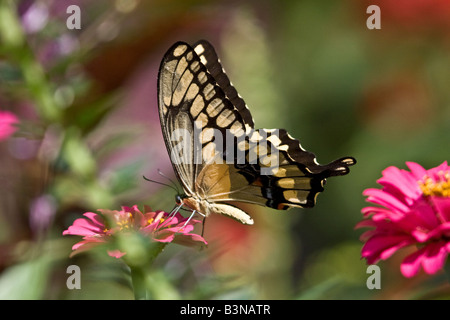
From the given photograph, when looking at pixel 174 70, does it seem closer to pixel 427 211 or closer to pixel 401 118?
pixel 427 211

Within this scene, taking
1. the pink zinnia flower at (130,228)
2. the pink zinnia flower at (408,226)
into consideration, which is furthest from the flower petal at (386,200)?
the pink zinnia flower at (130,228)

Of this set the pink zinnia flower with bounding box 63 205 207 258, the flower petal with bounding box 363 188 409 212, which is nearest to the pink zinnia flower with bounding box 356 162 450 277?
the flower petal with bounding box 363 188 409 212

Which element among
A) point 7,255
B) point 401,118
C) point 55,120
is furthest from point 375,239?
point 401,118

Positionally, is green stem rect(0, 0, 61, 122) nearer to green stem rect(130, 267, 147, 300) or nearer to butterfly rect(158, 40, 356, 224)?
butterfly rect(158, 40, 356, 224)

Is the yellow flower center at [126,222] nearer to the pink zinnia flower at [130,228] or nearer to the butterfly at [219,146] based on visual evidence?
the pink zinnia flower at [130,228]

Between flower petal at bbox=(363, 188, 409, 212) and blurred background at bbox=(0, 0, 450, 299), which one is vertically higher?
blurred background at bbox=(0, 0, 450, 299)

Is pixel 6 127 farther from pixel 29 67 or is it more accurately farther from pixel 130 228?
pixel 130 228

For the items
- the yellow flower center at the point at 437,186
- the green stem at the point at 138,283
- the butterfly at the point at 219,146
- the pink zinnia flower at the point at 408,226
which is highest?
the butterfly at the point at 219,146

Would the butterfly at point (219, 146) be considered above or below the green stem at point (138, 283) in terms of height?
above
